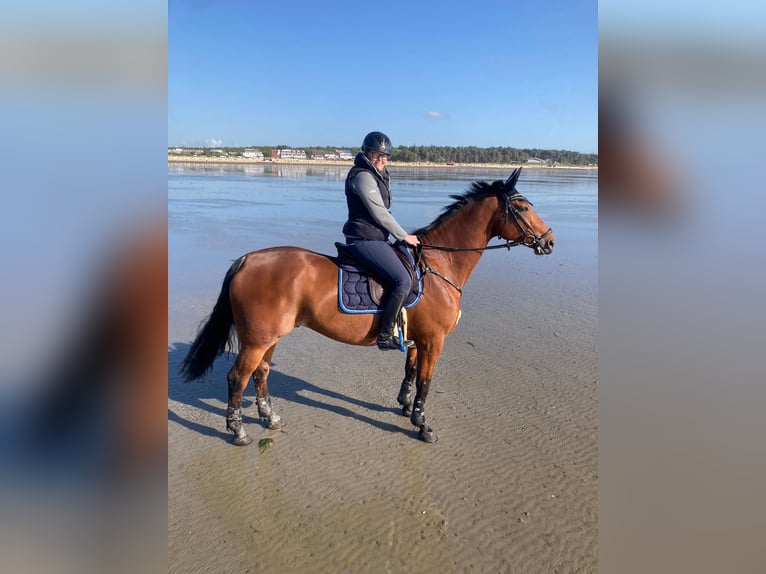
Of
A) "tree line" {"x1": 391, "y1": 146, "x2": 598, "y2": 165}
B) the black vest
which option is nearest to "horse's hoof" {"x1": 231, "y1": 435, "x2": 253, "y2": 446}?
the black vest

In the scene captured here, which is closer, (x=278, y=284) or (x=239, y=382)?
(x=278, y=284)

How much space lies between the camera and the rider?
14.1 feet

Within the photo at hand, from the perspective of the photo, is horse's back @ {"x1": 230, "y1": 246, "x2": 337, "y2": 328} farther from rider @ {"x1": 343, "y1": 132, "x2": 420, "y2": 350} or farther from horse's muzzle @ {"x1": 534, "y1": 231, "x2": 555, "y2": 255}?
horse's muzzle @ {"x1": 534, "y1": 231, "x2": 555, "y2": 255}

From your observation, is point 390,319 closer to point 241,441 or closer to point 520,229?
point 520,229

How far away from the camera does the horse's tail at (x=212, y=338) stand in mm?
4578

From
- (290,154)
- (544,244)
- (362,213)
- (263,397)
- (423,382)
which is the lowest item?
(263,397)

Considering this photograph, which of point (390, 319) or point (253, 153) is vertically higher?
point (253, 153)

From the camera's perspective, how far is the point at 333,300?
4363 millimetres

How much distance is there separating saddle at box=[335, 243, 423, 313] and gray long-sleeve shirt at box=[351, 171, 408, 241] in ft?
1.48

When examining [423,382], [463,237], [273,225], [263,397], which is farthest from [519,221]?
[273,225]

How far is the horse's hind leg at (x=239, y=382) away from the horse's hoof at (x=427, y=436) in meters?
1.76

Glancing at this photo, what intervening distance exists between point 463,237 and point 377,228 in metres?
1.03
